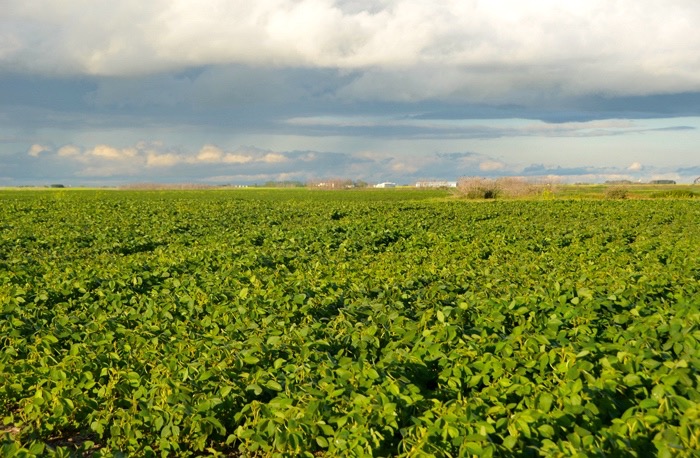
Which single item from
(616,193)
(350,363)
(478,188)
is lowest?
(616,193)

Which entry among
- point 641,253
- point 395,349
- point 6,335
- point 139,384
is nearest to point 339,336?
point 395,349

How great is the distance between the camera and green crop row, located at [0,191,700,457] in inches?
187

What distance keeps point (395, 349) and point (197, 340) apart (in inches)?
96.0

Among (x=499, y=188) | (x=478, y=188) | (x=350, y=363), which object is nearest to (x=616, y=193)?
(x=499, y=188)

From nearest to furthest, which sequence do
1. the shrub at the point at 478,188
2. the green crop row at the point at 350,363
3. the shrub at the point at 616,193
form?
the green crop row at the point at 350,363, the shrub at the point at 616,193, the shrub at the point at 478,188

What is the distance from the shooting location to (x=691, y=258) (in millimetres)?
13844

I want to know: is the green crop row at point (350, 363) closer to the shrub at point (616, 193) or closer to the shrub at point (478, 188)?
the shrub at point (616, 193)

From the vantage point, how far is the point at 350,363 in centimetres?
586

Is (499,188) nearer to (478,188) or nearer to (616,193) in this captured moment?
(478,188)

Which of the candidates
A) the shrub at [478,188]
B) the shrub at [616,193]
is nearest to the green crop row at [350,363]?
the shrub at [616,193]

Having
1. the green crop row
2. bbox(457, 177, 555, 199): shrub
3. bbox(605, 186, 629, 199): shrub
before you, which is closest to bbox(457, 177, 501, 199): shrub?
bbox(457, 177, 555, 199): shrub

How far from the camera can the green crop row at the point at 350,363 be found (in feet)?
15.5

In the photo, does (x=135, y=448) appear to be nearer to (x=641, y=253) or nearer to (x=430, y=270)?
(x=430, y=270)

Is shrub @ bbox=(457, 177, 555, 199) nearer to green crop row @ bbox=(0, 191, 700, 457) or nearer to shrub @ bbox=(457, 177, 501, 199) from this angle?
shrub @ bbox=(457, 177, 501, 199)
